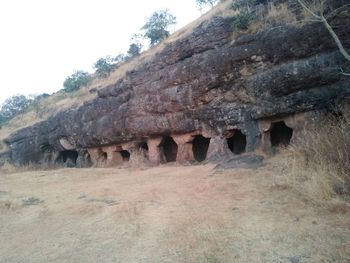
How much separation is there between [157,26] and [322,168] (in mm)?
22366

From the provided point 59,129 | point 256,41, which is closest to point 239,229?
point 256,41

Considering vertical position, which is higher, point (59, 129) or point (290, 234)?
point (59, 129)

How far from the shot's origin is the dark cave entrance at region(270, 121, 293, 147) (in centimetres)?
1145

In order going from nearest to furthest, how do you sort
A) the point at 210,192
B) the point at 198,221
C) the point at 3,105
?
1. the point at 198,221
2. the point at 210,192
3. the point at 3,105

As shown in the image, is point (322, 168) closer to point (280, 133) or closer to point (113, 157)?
point (280, 133)

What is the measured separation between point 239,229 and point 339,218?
134cm

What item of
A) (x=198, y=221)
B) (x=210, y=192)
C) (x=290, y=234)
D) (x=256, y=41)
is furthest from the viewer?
(x=256, y=41)

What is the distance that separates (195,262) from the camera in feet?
13.8

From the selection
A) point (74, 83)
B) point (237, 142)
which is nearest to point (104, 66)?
point (74, 83)

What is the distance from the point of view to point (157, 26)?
26422 millimetres

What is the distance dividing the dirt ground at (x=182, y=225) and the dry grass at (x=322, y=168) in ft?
0.83

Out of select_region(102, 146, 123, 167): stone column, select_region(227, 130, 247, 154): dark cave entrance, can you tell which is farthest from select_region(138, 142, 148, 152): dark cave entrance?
select_region(227, 130, 247, 154): dark cave entrance

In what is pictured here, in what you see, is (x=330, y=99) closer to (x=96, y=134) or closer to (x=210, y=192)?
(x=210, y=192)

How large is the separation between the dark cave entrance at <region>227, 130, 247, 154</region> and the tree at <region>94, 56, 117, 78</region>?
16.7m
